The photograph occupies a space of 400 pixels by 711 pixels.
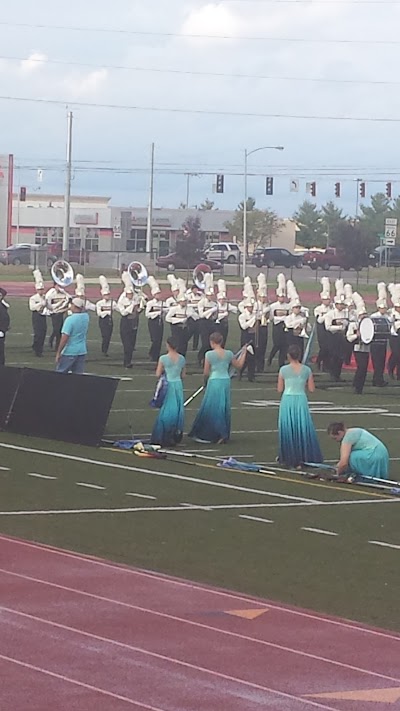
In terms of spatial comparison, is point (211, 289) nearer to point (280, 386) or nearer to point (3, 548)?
point (280, 386)

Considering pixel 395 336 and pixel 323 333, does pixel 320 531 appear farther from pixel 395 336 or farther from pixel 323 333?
pixel 323 333

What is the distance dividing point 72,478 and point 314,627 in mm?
7090

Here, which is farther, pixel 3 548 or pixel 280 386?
pixel 280 386

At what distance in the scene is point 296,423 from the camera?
59.1 feet

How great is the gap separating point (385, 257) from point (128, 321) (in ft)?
181

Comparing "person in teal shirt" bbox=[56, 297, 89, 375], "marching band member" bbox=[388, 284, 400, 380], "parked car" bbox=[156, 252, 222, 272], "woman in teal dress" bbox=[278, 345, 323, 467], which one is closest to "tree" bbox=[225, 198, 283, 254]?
"parked car" bbox=[156, 252, 222, 272]

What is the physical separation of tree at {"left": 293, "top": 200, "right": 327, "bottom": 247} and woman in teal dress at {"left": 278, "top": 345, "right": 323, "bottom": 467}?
11158cm

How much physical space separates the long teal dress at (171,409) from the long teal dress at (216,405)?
55 cm

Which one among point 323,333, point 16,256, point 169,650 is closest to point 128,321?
point 323,333

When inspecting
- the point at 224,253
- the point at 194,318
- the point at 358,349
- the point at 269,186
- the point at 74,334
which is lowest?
the point at 358,349

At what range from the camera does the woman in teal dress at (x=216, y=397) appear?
2006cm

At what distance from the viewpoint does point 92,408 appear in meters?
19.7

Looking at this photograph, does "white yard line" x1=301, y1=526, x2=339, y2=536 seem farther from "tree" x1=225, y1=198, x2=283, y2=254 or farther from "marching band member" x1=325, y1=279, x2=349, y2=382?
"tree" x1=225, y1=198, x2=283, y2=254

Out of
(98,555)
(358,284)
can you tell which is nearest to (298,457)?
(98,555)
